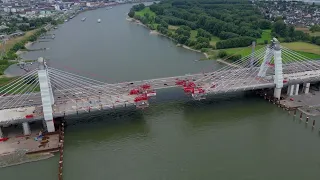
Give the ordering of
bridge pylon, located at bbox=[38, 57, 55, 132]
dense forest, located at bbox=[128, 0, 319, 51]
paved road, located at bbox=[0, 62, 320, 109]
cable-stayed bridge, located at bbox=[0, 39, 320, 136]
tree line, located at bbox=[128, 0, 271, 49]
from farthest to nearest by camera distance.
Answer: tree line, located at bbox=[128, 0, 271, 49]
dense forest, located at bbox=[128, 0, 319, 51]
paved road, located at bbox=[0, 62, 320, 109]
cable-stayed bridge, located at bbox=[0, 39, 320, 136]
bridge pylon, located at bbox=[38, 57, 55, 132]

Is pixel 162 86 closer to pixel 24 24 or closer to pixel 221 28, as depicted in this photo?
pixel 221 28

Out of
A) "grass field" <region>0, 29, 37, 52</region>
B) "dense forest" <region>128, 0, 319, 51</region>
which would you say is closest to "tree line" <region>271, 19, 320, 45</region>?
"dense forest" <region>128, 0, 319, 51</region>

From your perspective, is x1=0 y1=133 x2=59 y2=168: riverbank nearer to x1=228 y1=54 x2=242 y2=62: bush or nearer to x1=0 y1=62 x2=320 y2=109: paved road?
x1=0 y1=62 x2=320 y2=109: paved road

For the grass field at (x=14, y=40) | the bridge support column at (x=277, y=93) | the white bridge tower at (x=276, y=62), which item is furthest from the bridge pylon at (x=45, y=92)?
the grass field at (x=14, y=40)

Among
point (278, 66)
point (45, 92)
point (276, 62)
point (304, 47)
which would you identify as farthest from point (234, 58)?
point (45, 92)

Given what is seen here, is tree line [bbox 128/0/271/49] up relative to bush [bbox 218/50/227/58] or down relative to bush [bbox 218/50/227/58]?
up

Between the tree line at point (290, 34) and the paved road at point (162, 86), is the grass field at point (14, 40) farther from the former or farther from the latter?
the tree line at point (290, 34)

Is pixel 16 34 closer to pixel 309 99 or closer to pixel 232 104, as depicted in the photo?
pixel 232 104

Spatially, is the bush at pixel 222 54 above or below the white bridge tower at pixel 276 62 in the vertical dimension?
below

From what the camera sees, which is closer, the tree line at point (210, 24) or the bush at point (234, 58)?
the bush at point (234, 58)
